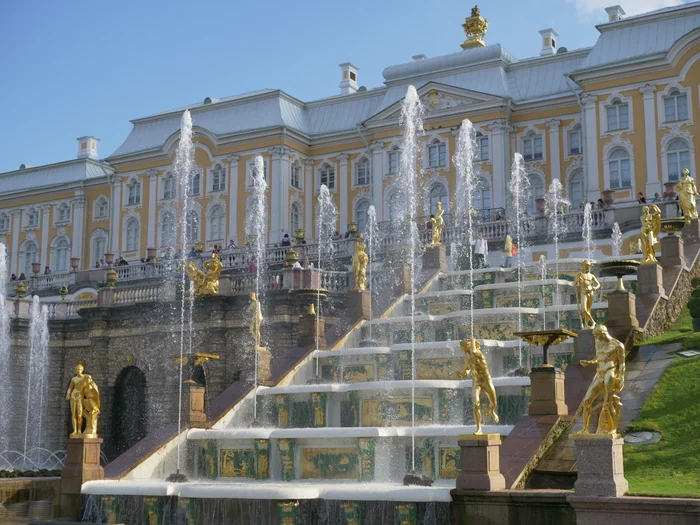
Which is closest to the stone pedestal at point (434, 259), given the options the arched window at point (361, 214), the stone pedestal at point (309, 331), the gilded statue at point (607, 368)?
the stone pedestal at point (309, 331)

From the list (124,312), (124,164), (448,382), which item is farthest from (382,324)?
(124,164)

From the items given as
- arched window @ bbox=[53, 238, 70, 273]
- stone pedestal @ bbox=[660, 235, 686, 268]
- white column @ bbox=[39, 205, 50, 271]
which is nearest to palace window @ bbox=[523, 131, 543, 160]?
stone pedestal @ bbox=[660, 235, 686, 268]

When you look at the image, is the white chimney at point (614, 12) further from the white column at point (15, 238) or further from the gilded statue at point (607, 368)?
the gilded statue at point (607, 368)

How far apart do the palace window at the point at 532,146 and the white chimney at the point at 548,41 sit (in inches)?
309

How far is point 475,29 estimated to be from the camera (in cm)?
5931

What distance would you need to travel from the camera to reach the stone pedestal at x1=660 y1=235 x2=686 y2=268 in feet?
82.0

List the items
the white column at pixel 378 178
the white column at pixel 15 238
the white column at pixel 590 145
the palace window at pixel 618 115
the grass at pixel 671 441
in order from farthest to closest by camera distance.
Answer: the white column at pixel 15 238
the white column at pixel 378 178
the palace window at pixel 618 115
the white column at pixel 590 145
the grass at pixel 671 441

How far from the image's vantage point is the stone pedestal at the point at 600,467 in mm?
13086

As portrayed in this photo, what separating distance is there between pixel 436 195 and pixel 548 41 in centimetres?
1248

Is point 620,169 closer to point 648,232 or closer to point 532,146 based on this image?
point 532,146

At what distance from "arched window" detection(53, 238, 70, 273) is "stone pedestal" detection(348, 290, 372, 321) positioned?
4398 cm

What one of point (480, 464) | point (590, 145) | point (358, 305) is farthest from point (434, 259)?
point (590, 145)

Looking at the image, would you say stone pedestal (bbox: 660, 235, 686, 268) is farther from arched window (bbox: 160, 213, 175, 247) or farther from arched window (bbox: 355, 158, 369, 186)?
arched window (bbox: 160, 213, 175, 247)

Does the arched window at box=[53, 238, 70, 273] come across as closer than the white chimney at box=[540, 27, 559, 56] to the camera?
No
